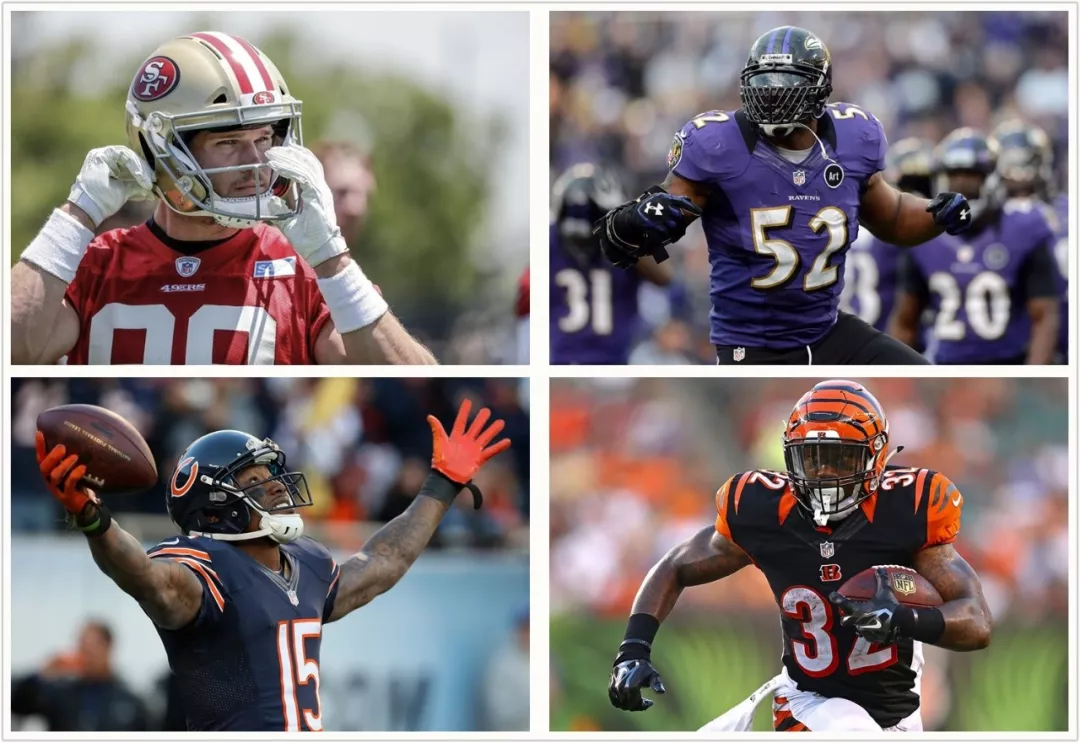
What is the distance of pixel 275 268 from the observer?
159 inches

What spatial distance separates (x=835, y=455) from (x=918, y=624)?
0.61m

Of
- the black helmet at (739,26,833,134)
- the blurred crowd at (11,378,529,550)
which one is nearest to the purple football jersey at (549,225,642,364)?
the blurred crowd at (11,378,529,550)

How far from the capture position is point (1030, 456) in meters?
8.99

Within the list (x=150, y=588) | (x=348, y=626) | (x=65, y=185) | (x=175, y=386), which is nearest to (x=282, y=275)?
(x=150, y=588)

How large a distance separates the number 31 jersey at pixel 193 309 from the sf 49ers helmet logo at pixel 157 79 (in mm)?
429

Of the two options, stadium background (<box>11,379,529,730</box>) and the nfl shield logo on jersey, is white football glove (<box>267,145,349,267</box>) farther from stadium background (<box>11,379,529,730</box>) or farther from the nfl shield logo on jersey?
stadium background (<box>11,379,529,730</box>)

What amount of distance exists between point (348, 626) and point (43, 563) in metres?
1.45

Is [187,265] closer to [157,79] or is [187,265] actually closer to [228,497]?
[157,79]

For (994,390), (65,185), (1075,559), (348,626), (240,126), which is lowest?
(348,626)

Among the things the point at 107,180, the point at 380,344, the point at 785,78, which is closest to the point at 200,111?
the point at 107,180

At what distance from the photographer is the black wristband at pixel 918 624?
12.8 ft

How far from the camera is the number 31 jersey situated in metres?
3.98

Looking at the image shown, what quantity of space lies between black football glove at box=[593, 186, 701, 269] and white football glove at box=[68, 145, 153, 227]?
126 centimetres

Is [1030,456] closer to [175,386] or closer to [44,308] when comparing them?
[175,386]
